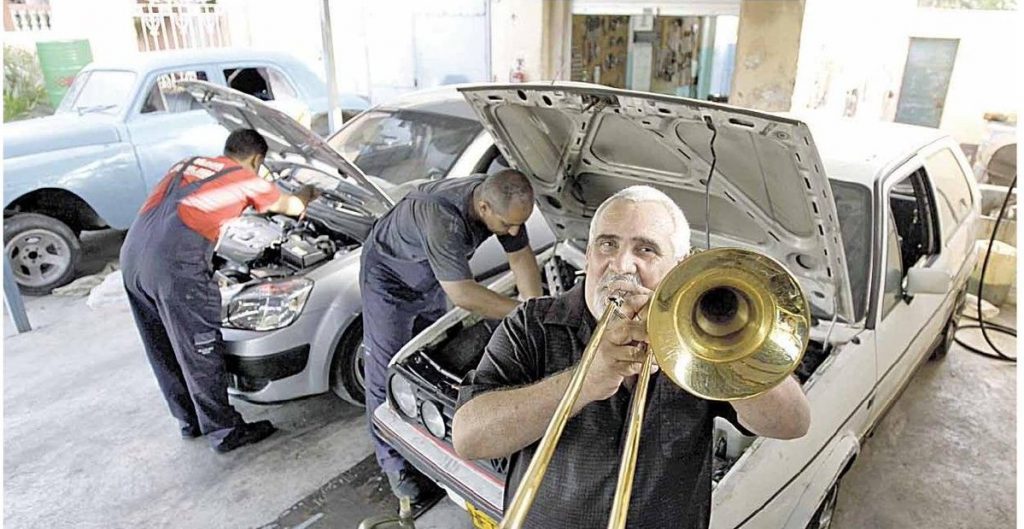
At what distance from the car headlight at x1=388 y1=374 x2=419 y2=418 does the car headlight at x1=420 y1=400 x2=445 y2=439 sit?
0.06 m

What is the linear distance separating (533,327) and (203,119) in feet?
17.0

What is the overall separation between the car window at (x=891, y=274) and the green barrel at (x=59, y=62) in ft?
33.3

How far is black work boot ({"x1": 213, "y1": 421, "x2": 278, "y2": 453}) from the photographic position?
306 centimetres

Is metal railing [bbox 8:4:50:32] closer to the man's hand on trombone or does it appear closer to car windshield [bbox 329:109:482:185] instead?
car windshield [bbox 329:109:482:185]

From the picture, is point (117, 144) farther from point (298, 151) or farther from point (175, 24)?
point (175, 24)

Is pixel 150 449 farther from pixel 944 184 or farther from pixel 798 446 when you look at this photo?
pixel 944 184

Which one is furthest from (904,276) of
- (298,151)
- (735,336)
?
(298,151)

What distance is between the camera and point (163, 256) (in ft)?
8.87

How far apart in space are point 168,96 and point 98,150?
2.42ft

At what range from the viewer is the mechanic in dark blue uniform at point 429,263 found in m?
2.38

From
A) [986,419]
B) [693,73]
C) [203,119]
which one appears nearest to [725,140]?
[986,419]

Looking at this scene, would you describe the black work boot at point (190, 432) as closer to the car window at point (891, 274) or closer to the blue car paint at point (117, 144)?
the blue car paint at point (117, 144)

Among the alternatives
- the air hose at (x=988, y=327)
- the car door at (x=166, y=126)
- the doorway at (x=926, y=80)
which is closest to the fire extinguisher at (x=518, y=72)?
the car door at (x=166, y=126)

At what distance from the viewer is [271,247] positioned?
341 centimetres
